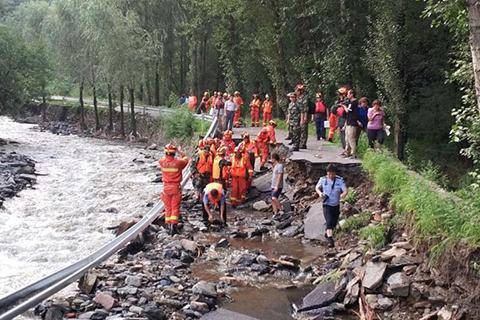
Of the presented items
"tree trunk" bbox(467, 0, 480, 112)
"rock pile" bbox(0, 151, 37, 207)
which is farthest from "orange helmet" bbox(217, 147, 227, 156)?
"tree trunk" bbox(467, 0, 480, 112)

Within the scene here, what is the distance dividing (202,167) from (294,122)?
146 inches

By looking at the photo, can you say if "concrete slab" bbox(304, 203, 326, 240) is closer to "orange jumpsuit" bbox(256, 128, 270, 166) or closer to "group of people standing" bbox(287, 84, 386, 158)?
"group of people standing" bbox(287, 84, 386, 158)

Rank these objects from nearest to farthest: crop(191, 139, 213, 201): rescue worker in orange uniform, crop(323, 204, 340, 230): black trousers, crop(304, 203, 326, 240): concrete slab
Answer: crop(323, 204, 340, 230): black trousers
crop(304, 203, 326, 240): concrete slab
crop(191, 139, 213, 201): rescue worker in orange uniform

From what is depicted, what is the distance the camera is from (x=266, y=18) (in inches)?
1147

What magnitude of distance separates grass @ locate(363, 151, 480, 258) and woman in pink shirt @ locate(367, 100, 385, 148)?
3.30 metres

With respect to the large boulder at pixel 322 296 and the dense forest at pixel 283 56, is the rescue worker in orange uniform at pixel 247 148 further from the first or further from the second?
the large boulder at pixel 322 296

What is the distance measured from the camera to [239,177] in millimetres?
16938

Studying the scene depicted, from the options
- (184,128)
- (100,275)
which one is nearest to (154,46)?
(184,128)

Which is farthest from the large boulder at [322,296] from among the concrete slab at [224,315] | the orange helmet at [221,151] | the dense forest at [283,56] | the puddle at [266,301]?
the orange helmet at [221,151]

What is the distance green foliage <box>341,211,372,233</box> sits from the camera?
12879mm

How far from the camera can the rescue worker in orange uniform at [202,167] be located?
1641cm

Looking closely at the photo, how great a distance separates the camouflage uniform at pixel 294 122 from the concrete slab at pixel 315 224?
4.14 metres

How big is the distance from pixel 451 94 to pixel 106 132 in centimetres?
2661

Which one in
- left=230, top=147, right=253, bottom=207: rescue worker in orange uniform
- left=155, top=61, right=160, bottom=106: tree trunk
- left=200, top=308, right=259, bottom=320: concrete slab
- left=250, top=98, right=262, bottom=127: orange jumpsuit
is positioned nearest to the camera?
left=200, top=308, right=259, bottom=320: concrete slab
